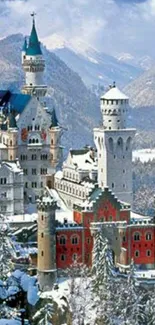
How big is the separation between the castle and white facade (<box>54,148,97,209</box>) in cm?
3

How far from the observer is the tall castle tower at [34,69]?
131375 millimetres

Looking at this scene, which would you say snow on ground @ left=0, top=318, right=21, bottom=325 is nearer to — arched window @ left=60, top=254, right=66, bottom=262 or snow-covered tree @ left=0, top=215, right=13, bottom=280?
snow-covered tree @ left=0, top=215, right=13, bottom=280

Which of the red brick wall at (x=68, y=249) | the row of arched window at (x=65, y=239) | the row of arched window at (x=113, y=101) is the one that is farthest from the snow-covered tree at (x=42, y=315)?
the row of arched window at (x=113, y=101)

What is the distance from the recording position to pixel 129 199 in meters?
112

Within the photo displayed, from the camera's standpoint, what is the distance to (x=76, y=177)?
4614 inches

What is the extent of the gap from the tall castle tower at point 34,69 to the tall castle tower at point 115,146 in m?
20.9

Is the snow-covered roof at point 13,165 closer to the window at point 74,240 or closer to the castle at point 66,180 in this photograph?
the castle at point 66,180

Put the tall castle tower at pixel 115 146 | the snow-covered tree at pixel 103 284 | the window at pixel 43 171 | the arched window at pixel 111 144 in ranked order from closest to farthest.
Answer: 1. the snow-covered tree at pixel 103 284
2. the tall castle tower at pixel 115 146
3. the arched window at pixel 111 144
4. the window at pixel 43 171

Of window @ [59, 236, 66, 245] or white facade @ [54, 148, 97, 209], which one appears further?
white facade @ [54, 148, 97, 209]

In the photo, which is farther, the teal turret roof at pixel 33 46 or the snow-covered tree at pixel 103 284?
the teal turret roof at pixel 33 46

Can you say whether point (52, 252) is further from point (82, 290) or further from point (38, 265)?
point (82, 290)

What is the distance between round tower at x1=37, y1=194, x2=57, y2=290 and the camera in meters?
90.8

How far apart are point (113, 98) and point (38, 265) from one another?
25.6m

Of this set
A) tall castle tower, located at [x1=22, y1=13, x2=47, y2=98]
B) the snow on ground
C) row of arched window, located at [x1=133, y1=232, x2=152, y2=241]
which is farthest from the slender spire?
the snow on ground
